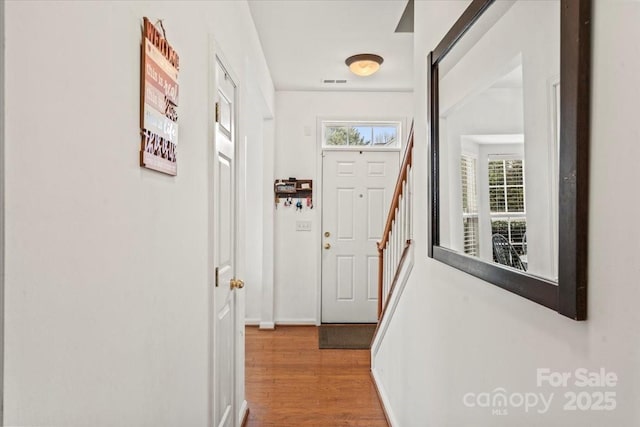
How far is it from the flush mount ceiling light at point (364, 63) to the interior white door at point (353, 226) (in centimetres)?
116

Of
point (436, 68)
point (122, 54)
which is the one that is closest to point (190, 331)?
point (122, 54)

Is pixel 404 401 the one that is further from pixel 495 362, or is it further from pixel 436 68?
pixel 436 68

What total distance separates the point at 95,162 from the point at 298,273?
3.77 metres

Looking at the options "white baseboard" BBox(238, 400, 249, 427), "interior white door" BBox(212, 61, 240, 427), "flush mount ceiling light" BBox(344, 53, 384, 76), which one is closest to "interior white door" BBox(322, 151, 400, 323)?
"flush mount ceiling light" BBox(344, 53, 384, 76)

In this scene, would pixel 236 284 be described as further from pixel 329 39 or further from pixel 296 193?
pixel 296 193

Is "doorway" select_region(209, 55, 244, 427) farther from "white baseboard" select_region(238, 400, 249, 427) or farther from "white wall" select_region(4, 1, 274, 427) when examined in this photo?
"white wall" select_region(4, 1, 274, 427)

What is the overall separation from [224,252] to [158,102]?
1060mm

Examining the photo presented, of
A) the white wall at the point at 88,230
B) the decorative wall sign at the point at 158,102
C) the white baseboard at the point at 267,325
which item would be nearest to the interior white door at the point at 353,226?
the white baseboard at the point at 267,325

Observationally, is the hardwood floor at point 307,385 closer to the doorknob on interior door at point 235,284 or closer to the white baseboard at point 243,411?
the white baseboard at point 243,411

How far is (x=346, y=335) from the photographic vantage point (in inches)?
158

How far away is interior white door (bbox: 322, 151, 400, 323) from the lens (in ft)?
14.6

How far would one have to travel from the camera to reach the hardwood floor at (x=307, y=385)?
243 centimetres

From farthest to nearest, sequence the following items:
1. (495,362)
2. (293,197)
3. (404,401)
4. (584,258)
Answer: (293,197) → (404,401) → (495,362) → (584,258)

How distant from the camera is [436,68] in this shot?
161 cm
